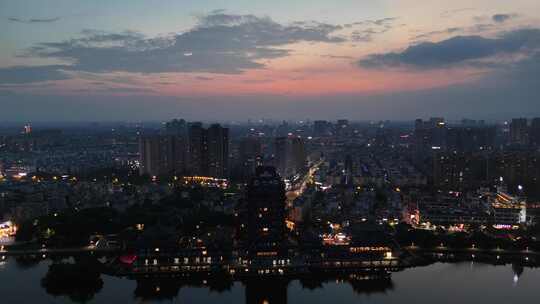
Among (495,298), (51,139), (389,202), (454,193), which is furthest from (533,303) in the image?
(51,139)

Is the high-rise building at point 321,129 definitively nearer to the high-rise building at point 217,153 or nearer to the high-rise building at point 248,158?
the high-rise building at point 248,158

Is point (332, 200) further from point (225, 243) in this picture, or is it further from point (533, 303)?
point (533, 303)

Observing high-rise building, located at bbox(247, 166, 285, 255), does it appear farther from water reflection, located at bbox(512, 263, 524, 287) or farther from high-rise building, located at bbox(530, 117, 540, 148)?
high-rise building, located at bbox(530, 117, 540, 148)

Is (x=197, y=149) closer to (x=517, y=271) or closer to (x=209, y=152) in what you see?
(x=209, y=152)

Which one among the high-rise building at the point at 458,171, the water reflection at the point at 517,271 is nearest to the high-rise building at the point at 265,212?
the water reflection at the point at 517,271

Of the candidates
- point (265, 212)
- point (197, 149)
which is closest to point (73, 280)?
point (265, 212)

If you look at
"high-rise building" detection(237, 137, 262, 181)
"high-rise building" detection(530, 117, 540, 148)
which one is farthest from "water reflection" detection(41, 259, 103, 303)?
"high-rise building" detection(530, 117, 540, 148)
